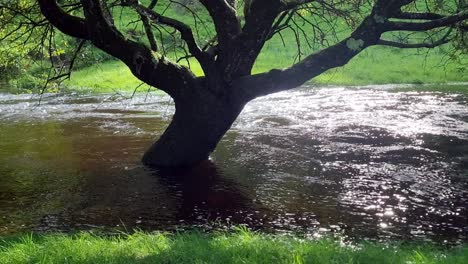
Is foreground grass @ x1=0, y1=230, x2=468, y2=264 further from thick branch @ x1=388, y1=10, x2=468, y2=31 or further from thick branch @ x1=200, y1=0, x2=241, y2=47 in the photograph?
thick branch @ x1=200, y1=0, x2=241, y2=47

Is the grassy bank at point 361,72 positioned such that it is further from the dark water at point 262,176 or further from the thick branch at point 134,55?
the thick branch at point 134,55

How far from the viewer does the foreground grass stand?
7.26m

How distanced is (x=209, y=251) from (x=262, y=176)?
5.95 m

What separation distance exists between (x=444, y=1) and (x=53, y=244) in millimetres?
12892

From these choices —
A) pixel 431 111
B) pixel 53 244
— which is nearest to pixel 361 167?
pixel 53 244

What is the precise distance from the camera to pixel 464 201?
11141 millimetres

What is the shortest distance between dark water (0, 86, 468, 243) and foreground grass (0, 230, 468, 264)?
139 centimetres

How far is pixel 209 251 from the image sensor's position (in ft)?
25.1

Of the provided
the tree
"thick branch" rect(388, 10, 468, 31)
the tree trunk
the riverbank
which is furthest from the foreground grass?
the riverbank

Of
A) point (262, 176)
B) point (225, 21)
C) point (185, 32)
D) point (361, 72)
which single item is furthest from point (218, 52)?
point (361, 72)

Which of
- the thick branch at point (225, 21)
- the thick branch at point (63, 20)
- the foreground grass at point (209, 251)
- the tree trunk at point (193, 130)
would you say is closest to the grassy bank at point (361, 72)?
the tree trunk at point (193, 130)

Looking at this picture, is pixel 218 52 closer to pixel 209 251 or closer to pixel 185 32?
pixel 185 32

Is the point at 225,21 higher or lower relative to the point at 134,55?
higher

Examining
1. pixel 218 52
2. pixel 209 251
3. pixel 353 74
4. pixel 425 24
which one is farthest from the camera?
pixel 353 74
